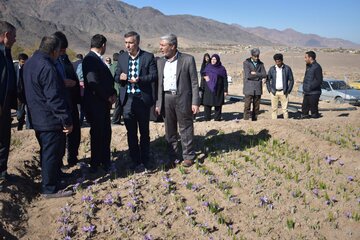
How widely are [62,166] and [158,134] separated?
238 centimetres

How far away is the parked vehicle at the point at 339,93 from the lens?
16312mm

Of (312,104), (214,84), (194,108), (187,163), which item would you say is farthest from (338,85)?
(194,108)

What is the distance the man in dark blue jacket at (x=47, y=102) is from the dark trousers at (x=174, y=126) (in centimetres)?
178

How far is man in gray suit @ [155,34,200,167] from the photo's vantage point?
5859 mm

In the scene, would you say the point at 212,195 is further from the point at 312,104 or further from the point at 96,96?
the point at 312,104

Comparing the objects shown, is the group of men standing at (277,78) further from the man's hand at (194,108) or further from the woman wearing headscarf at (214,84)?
the man's hand at (194,108)

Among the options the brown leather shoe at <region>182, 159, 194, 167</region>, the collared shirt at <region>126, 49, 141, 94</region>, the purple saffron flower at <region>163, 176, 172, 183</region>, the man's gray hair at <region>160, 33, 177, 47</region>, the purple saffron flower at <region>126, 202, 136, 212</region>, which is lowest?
the purple saffron flower at <region>126, 202, 136, 212</region>

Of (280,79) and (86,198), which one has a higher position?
(280,79)

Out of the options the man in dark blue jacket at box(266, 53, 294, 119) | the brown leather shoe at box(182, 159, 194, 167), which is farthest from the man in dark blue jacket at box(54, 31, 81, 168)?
the man in dark blue jacket at box(266, 53, 294, 119)

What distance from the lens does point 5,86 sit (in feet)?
16.3

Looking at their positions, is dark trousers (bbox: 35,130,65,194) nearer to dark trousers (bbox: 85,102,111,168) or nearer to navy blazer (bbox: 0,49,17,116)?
navy blazer (bbox: 0,49,17,116)

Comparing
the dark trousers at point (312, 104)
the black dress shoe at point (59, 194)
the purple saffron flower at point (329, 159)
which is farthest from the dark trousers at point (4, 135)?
the dark trousers at point (312, 104)

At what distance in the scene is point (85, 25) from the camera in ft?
583

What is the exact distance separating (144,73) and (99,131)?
1.14m
